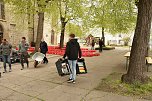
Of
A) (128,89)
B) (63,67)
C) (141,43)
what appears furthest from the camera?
(63,67)

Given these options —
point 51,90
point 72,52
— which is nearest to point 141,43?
point 72,52

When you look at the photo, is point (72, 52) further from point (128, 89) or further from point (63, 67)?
point (128, 89)

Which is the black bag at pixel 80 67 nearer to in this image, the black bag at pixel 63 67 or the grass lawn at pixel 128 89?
the black bag at pixel 63 67

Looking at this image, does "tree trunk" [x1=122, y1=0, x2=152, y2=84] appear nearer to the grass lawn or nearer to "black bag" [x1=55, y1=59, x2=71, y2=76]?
the grass lawn

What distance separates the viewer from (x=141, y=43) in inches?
289

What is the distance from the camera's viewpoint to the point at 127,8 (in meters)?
11.8

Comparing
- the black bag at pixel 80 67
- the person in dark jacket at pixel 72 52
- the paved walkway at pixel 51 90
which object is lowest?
the paved walkway at pixel 51 90

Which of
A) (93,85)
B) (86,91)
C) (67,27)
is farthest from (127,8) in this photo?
(67,27)

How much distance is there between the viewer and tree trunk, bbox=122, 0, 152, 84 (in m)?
7.29

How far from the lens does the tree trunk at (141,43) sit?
7.29 metres

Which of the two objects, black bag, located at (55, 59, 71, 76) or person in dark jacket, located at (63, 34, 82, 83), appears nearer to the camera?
person in dark jacket, located at (63, 34, 82, 83)

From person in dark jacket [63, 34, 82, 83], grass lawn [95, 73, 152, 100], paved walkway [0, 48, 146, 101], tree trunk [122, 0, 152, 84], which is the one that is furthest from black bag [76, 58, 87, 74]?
tree trunk [122, 0, 152, 84]

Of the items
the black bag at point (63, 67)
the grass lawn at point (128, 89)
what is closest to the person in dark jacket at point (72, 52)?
the black bag at point (63, 67)

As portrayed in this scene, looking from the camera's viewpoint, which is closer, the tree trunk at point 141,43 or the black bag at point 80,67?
the tree trunk at point 141,43
